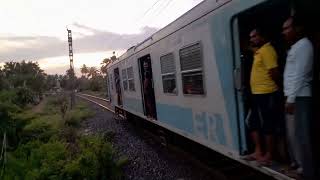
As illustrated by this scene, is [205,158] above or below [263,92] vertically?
below

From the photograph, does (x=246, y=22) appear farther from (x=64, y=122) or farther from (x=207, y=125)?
(x=64, y=122)

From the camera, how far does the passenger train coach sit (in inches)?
232

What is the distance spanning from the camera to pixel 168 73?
30.9 ft

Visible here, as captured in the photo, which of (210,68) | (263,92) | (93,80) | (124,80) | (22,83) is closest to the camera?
(263,92)

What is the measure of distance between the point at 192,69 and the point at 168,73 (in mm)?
1755

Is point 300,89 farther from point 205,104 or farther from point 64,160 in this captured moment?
point 64,160

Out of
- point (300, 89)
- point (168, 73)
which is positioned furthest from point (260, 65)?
point (168, 73)

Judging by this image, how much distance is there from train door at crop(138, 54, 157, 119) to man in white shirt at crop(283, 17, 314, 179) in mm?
7390

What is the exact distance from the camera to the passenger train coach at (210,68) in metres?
5.89

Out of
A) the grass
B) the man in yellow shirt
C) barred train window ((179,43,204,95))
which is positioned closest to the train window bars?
the grass

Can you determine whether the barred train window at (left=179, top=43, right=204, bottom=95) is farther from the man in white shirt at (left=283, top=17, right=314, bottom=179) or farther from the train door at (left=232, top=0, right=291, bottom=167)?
the man in white shirt at (left=283, top=17, right=314, bottom=179)

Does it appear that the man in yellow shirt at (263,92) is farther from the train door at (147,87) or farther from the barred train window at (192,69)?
the train door at (147,87)

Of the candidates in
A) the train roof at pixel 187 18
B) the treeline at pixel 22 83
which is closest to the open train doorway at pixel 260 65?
the train roof at pixel 187 18

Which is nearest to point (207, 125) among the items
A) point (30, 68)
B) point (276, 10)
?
point (276, 10)
